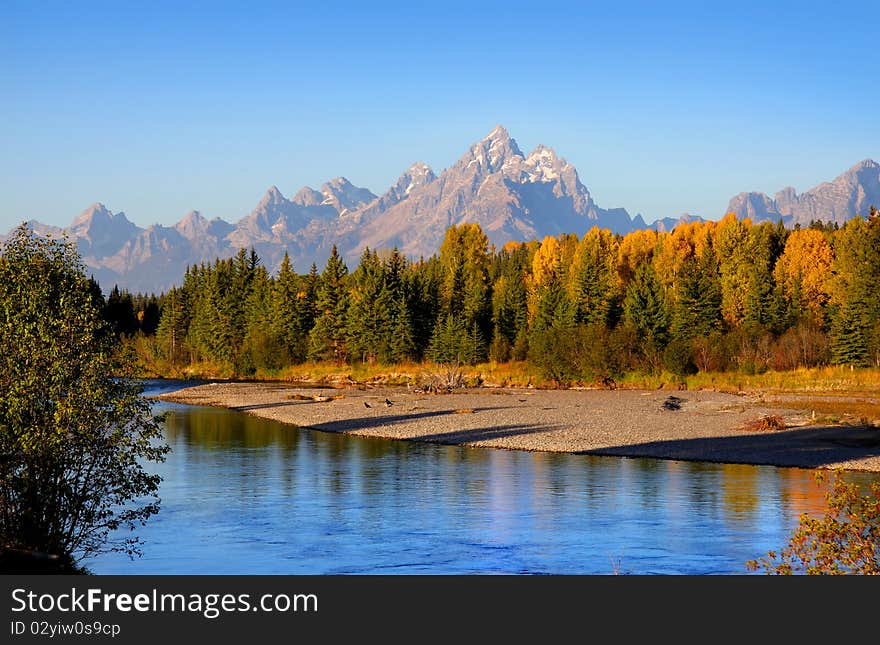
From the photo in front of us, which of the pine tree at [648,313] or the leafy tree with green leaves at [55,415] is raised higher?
the pine tree at [648,313]

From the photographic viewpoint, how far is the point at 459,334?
109 m

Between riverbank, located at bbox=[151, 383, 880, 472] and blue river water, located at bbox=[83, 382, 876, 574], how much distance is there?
115 inches

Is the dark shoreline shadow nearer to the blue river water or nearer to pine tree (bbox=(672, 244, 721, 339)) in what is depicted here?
the blue river water

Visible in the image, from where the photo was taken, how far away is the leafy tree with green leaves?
798 inches

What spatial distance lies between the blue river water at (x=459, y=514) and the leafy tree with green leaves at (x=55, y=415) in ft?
9.75

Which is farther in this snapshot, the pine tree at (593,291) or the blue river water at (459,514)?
the pine tree at (593,291)

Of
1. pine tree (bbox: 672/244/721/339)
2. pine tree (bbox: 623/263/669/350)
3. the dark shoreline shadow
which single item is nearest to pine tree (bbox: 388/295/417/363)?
pine tree (bbox: 623/263/669/350)

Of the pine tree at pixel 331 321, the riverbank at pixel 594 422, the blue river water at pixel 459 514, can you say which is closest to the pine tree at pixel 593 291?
the riverbank at pixel 594 422

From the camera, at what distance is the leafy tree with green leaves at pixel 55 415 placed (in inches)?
798

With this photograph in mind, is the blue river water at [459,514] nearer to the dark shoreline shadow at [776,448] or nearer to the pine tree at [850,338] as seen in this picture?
the dark shoreline shadow at [776,448]

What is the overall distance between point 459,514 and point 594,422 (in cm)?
2729

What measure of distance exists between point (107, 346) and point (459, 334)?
87241mm

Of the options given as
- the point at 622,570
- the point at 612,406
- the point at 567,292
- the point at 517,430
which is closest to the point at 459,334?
the point at 567,292
